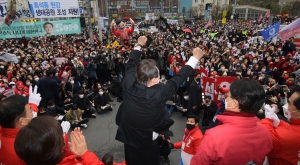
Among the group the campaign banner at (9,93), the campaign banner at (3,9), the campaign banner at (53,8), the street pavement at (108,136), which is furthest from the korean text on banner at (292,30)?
the campaign banner at (3,9)

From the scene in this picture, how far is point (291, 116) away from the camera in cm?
169

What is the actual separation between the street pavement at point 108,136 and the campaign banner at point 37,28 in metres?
7.98

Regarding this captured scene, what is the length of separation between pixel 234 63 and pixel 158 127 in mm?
7399

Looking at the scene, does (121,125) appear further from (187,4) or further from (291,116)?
(187,4)

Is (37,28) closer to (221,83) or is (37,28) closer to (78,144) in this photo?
(221,83)

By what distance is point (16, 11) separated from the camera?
10141 mm

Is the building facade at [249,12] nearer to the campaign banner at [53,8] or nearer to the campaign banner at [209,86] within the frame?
the campaign banner at [53,8]

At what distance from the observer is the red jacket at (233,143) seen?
1319mm

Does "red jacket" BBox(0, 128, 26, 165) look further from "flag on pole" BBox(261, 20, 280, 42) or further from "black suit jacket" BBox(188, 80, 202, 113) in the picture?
"flag on pole" BBox(261, 20, 280, 42)

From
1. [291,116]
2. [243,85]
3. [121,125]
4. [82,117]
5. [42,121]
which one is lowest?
[82,117]

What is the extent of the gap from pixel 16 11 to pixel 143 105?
1148cm

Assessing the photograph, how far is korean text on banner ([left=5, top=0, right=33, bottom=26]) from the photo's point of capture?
9930 mm

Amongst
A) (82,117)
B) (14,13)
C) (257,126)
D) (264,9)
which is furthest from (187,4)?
(257,126)

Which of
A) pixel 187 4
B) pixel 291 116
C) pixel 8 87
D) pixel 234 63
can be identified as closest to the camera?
pixel 291 116
